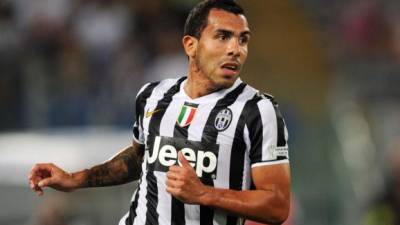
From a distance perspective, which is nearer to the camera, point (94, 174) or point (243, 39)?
point (243, 39)

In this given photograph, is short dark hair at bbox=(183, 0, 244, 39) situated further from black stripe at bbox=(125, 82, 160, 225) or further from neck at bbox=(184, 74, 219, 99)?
black stripe at bbox=(125, 82, 160, 225)

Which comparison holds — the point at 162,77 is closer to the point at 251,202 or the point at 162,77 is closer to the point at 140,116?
the point at 140,116

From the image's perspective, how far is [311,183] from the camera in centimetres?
1098

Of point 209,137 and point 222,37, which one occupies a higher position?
point 222,37

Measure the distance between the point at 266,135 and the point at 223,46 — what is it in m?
0.53

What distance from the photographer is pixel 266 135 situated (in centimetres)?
514

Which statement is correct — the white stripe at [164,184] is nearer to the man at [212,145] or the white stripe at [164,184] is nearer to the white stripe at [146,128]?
the man at [212,145]

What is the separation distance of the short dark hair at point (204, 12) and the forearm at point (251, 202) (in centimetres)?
93

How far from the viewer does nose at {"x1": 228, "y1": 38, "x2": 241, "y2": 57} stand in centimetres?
524

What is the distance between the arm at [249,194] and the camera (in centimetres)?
490

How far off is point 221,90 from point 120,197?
4.74 metres

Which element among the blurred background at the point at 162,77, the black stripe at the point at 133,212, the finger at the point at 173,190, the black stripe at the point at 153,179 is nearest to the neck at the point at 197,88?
the black stripe at the point at 153,179

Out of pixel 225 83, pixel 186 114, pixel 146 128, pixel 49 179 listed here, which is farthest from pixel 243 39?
pixel 49 179

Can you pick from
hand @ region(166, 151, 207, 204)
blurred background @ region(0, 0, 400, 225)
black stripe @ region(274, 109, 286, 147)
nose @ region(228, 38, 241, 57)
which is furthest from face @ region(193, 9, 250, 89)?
blurred background @ region(0, 0, 400, 225)
